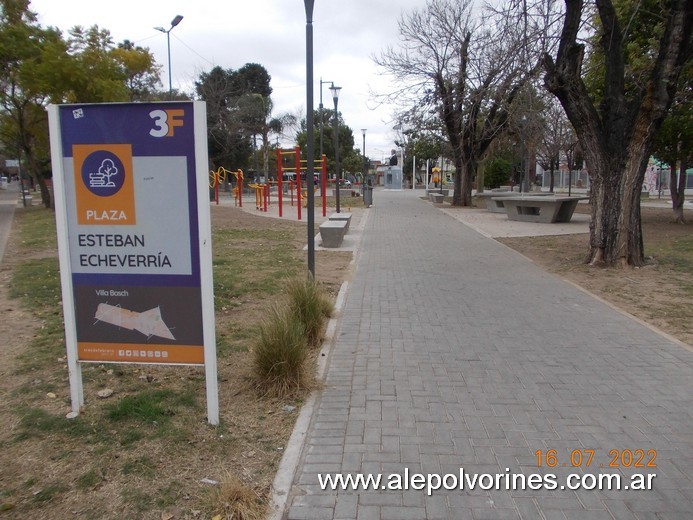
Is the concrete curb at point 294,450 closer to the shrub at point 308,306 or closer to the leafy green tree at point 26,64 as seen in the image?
the shrub at point 308,306

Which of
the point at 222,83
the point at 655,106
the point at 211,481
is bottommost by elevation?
the point at 211,481

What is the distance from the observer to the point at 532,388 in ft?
15.3

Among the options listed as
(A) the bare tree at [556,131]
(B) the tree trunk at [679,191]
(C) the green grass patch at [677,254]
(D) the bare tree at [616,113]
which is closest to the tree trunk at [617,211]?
(D) the bare tree at [616,113]

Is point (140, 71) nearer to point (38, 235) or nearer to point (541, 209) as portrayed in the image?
point (38, 235)

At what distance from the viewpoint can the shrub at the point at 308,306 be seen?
19.5 feet

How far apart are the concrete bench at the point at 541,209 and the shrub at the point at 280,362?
16.9 m

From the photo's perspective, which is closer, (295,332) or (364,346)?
(295,332)

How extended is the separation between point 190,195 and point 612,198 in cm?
857

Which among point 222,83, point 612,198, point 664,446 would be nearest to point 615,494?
point 664,446

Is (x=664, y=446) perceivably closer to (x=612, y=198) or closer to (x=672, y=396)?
(x=672, y=396)

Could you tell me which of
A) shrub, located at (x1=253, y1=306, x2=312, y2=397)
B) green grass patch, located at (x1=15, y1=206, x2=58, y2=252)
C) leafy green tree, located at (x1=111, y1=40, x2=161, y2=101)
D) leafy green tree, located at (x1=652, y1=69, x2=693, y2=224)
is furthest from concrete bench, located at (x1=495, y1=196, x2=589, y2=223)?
leafy green tree, located at (x1=111, y1=40, x2=161, y2=101)

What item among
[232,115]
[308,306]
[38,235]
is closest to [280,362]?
[308,306]

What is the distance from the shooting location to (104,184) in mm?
3969

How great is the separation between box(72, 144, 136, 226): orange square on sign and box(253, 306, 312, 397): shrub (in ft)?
4.59
